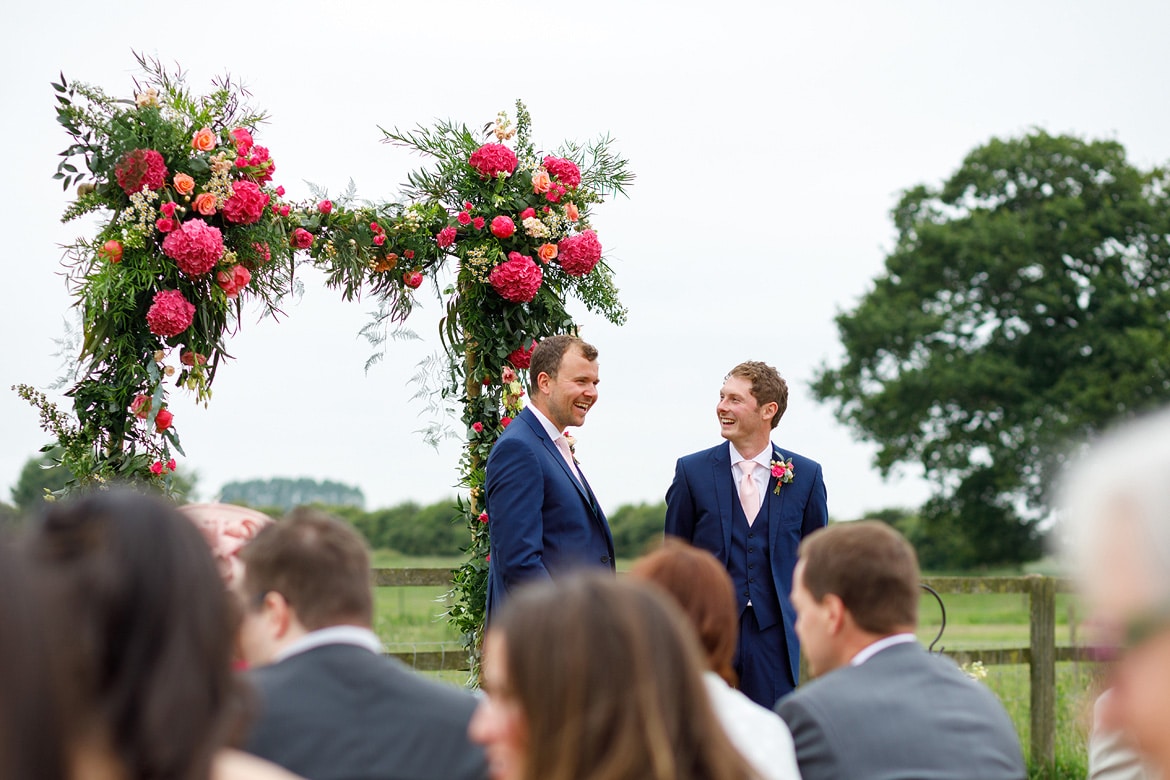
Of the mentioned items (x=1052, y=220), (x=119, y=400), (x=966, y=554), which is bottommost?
(x=966, y=554)

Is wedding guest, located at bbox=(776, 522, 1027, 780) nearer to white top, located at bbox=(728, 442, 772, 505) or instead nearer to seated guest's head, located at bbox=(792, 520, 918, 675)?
seated guest's head, located at bbox=(792, 520, 918, 675)

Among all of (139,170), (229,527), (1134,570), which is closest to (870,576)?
(229,527)

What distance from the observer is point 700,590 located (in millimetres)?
3008

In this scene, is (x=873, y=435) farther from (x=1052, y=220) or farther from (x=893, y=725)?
(x=893, y=725)

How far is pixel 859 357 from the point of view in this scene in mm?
28438

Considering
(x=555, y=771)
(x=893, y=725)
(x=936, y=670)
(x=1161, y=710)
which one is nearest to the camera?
(x=1161, y=710)

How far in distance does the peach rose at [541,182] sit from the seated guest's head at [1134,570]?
5625mm

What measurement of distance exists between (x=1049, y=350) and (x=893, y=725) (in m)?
26.4

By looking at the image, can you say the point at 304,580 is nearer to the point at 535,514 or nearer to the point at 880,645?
the point at 880,645

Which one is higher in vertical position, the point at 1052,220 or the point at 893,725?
the point at 1052,220

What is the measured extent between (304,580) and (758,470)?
353 cm

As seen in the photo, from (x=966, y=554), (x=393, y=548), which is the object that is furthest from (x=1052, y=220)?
(x=393, y=548)

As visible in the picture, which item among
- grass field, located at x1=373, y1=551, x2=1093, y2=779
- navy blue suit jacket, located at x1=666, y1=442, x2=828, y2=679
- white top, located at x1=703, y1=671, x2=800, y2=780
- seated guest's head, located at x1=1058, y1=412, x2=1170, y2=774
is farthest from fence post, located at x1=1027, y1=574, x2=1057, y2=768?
seated guest's head, located at x1=1058, y1=412, x2=1170, y2=774

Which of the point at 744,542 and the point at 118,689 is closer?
the point at 118,689
